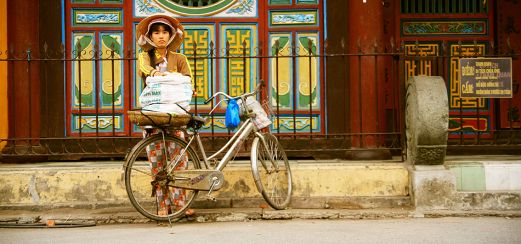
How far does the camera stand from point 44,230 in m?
6.16

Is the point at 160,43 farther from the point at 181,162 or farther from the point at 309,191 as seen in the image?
the point at 309,191

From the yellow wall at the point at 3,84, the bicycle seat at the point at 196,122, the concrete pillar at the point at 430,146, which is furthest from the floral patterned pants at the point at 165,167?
the yellow wall at the point at 3,84

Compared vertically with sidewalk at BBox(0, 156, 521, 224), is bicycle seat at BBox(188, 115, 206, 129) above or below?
above

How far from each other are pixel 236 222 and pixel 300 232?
0.82 metres

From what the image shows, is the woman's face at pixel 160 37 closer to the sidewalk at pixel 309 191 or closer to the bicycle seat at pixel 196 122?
the bicycle seat at pixel 196 122

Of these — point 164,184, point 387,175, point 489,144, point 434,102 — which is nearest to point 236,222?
point 164,184

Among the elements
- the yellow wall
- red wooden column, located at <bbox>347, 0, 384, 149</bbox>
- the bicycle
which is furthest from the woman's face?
the yellow wall

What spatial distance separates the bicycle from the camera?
6.00 m

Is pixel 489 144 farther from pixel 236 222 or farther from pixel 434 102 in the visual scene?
pixel 236 222

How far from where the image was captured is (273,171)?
6836mm

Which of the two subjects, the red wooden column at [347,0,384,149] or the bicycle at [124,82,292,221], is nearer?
the bicycle at [124,82,292,221]

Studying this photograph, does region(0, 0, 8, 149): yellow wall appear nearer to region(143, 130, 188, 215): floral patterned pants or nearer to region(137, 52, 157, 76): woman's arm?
region(137, 52, 157, 76): woman's arm

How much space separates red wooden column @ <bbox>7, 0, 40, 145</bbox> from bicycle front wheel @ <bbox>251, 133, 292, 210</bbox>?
9.46ft

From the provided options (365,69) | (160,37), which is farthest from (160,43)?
(365,69)
